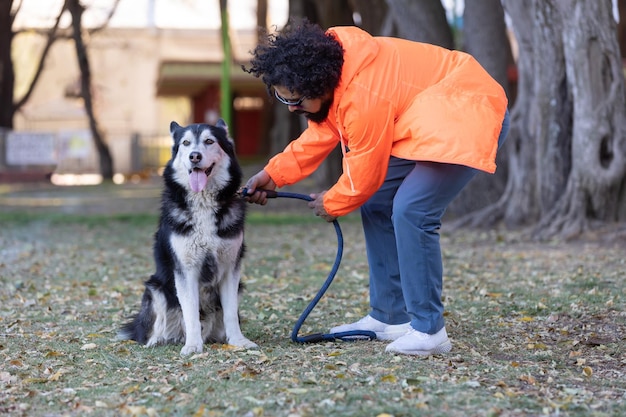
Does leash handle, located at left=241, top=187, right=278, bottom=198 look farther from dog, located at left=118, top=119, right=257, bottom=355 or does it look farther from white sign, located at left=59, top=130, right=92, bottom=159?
white sign, located at left=59, top=130, right=92, bottom=159

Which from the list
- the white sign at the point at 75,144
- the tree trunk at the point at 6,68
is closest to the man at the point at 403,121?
the tree trunk at the point at 6,68

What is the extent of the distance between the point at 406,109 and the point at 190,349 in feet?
6.70

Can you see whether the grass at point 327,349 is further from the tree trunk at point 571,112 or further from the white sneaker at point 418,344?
the tree trunk at point 571,112

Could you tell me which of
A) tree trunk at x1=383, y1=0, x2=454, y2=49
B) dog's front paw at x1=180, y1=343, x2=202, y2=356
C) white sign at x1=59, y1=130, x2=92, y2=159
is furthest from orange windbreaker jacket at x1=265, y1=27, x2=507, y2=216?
white sign at x1=59, y1=130, x2=92, y2=159

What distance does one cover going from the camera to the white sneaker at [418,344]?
545cm

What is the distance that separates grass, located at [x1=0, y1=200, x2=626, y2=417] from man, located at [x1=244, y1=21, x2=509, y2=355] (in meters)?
0.56

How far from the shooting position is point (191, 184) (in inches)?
228

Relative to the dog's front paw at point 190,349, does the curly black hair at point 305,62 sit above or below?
above

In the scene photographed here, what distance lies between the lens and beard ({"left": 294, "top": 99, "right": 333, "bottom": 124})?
5.35 m

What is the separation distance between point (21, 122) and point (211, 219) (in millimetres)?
55884

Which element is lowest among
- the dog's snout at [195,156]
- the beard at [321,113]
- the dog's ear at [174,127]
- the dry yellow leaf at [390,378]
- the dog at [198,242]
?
the dry yellow leaf at [390,378]

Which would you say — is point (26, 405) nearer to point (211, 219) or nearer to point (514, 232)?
point (211, 219)

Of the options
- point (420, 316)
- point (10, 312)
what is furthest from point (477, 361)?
point (10, 312)

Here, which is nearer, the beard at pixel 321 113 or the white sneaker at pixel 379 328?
the beard at pixel 321 113
